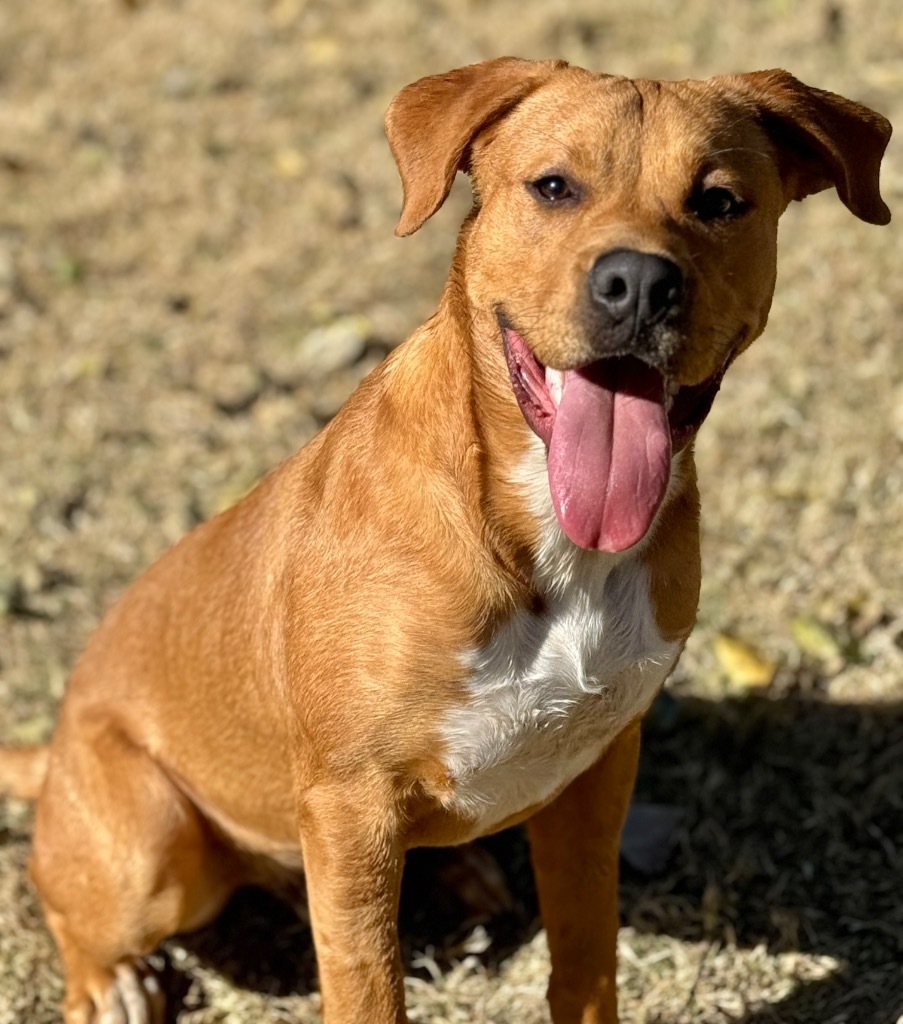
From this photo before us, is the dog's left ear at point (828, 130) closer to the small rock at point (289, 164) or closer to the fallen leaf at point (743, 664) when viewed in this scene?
the fallen leaf at point (743, 664)

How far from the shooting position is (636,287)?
9.88ft

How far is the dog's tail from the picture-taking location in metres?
4.78

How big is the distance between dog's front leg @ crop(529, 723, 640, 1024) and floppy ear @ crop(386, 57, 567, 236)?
4.87 ft

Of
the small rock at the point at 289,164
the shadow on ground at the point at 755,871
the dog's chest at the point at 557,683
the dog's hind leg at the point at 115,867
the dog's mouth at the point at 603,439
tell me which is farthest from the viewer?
the small rock at the point at 289,164

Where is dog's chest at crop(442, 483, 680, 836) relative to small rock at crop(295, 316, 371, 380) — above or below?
above

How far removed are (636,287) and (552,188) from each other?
390 mm

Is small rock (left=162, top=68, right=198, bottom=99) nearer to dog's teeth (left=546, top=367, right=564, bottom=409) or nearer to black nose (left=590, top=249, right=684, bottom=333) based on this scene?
dog's teeth (left=546, top=367, right=564, bottom=409)

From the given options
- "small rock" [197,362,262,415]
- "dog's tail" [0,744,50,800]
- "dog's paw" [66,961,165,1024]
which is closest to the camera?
"dog's paw" [66,961,165,1024]

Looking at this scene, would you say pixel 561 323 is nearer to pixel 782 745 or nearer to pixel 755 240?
pixel 755 240

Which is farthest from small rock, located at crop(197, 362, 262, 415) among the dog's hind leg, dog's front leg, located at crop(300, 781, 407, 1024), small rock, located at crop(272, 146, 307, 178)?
dog's front leg, located at crop(300, 781, 407, 1024)

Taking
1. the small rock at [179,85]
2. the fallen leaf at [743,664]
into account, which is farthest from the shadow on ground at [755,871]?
the small rock at [179,85]

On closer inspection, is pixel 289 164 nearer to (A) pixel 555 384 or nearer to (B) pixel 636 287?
(A) pixel 555 384

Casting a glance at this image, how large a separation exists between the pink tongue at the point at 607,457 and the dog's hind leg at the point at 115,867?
159 cm

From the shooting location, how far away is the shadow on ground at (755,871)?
444 centimetres
